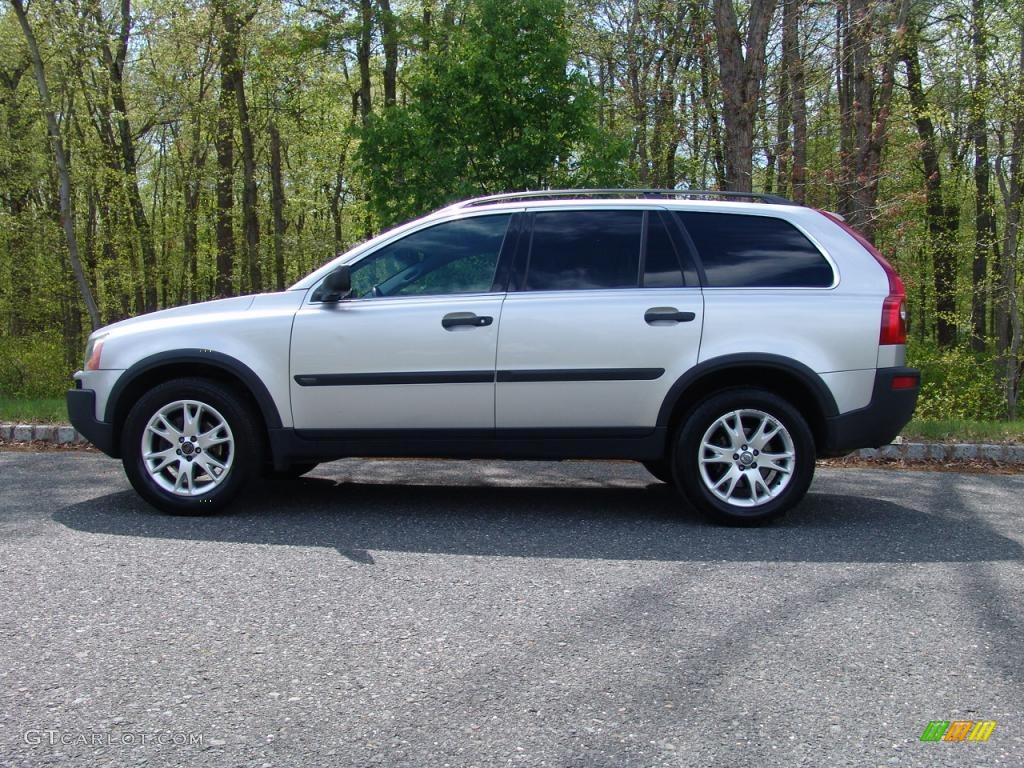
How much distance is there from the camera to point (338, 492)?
6.46 m

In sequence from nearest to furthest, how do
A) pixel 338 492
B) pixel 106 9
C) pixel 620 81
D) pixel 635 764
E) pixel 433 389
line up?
pixel 635 764, pixel 433 389, pixel 338 492, pixel 620 81, pixel 106 9

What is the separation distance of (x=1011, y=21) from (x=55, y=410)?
16554mm

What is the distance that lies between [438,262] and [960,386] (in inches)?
651

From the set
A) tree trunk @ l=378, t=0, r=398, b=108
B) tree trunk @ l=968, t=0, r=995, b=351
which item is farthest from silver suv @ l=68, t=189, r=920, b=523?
tree trunk @ l=968, t=0, r=995, b=351

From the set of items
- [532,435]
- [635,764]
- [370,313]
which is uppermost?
[370,313]

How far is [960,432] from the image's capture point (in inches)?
344

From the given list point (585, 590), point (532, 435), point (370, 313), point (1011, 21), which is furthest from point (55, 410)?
point (1011, 21)

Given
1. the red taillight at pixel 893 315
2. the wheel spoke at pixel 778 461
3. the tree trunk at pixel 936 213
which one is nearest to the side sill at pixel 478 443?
the wheel spoke at pixel 778 461

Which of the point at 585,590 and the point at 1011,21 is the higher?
the point at 1011,21

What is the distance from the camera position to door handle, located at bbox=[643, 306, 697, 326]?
5402 millimetres

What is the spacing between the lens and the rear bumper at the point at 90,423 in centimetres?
568

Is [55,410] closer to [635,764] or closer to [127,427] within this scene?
[127,427]
